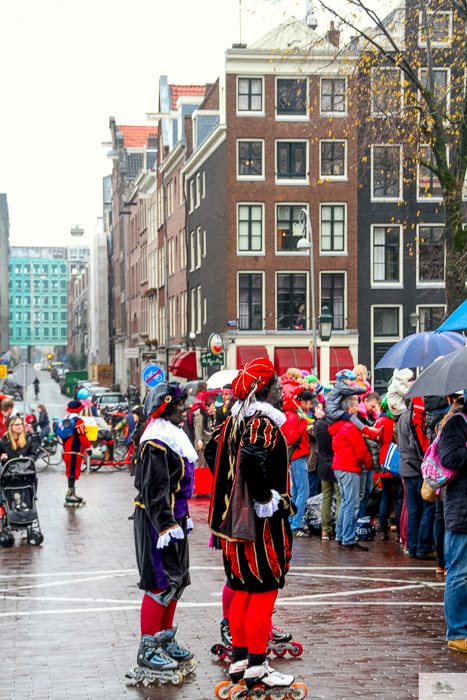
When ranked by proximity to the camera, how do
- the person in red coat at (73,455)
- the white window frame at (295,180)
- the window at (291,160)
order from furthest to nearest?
1. the window at (291,160)
2. the white window frame at (295,180)
3. the person in red coat at (73,455)

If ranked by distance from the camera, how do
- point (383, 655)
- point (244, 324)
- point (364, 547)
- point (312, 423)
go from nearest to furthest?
1. point (383, 655)
2. point (364, 547)
3. point (312, 423)
4. point (244, 324)

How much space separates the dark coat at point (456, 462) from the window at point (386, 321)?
1260 inches

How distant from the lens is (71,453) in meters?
15.7

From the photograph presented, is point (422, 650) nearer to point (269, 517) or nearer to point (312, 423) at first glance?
point (269, 517)

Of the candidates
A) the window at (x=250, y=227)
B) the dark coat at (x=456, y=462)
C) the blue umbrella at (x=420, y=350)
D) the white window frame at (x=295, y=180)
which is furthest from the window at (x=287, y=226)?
the dark coat at (x=456, y=462)

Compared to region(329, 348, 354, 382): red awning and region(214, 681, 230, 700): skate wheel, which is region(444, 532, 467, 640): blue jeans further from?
region(329, 348, 354, 382): red awning

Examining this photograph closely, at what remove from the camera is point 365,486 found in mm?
11250

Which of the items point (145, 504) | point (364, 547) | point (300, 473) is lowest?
point (364, 547)

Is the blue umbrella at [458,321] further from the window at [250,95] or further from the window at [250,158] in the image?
the window at [250,95]

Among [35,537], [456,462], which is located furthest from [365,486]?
[456,462]

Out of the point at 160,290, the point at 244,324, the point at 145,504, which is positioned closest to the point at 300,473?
the point at 145,504

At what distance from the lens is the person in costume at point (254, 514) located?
5.07 meters

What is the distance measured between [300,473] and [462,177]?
25.7 ft

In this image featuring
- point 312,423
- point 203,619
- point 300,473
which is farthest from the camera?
point 312,423
